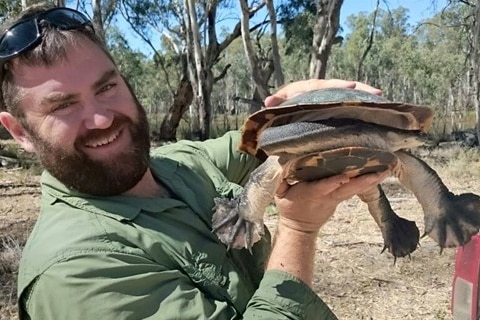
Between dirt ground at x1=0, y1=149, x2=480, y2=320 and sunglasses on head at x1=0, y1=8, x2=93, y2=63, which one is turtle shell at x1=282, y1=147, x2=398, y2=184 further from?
dirt ground at x1=0, y1=149, x2=480, y2=320

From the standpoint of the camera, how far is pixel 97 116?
162cm

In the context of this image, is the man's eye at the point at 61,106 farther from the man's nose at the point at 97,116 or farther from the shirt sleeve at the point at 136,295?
the shirt sleeve at the point at 136,295

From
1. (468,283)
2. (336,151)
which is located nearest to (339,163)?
(336,151)

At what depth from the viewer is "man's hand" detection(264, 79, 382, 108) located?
71.8 inches

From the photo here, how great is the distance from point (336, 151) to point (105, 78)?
27.5 inches

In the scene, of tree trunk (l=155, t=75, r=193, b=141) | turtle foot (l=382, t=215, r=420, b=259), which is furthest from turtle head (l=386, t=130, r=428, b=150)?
tree trunk (l=155, t=75, r=193, b=141)

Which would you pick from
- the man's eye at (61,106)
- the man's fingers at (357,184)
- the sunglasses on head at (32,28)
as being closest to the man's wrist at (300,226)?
the man's fingers at (357,184)

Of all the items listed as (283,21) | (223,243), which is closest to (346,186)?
(223,243)

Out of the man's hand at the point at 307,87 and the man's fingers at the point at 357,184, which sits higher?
the man's hand at the point at 307,87

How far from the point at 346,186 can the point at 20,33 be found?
1.03 meters

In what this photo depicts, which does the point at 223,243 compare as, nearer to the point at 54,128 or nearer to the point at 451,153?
the point at 54,128

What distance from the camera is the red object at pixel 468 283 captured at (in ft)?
7.56

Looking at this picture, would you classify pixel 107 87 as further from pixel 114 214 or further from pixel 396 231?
pixel 396 231

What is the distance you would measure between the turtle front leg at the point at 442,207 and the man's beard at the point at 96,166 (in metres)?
0.84
